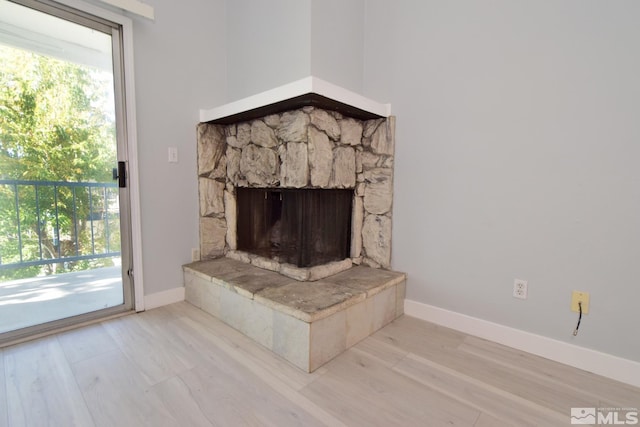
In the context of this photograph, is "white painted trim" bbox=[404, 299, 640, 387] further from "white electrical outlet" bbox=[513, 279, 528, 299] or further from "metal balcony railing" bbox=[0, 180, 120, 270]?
"metal balcony railing" bbox=[0, 180, 120, 270]

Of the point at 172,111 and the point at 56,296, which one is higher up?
the point at 172,111

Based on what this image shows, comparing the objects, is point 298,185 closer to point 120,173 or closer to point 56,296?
point 120,173

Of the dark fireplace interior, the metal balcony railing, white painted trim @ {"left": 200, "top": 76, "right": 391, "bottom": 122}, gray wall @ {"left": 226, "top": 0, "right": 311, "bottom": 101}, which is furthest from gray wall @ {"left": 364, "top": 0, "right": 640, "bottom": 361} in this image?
the metal balcony railing

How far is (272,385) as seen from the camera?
134 centimetres

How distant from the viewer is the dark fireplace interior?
76.9 inches

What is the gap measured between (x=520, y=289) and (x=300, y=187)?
1.42 m

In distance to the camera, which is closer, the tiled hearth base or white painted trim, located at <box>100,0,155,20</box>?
the tiled hearth base

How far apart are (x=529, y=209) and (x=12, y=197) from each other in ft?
9.65

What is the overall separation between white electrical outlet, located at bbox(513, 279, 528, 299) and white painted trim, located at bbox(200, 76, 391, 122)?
4.50 feet

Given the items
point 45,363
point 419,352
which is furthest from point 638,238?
point 45,363

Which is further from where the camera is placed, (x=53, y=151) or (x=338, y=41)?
(x=338, y=41)

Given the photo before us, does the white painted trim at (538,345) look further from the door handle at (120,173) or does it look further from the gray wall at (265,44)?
the door handle at (120,173)

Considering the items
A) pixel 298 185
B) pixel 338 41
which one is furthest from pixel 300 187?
pixel 338 41

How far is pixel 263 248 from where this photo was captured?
8.14 ft
